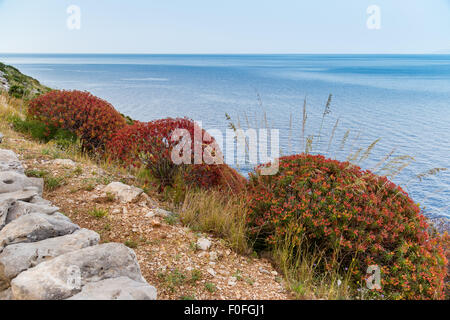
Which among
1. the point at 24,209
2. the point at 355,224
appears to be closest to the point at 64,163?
the point at 24,209

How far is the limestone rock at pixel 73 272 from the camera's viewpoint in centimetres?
246

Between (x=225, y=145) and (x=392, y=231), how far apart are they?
39.6 feet

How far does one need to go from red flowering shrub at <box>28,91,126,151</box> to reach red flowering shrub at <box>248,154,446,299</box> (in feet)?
19.4

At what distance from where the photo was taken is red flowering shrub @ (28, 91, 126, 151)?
8.95 m

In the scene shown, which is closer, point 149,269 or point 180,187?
point 149,269

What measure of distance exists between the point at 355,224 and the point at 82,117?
7.74m

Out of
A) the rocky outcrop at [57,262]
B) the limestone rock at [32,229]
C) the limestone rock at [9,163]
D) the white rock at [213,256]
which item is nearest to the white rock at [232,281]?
the white rock at [213,256]

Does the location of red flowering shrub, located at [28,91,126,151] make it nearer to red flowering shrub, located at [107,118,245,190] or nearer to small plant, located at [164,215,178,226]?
red flowering shrub, located at [107,118,245,190]

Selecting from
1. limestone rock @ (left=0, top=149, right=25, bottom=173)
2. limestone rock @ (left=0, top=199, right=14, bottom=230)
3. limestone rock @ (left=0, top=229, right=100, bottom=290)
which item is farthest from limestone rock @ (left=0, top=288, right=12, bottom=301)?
limestone rock @ (left=0, top=149, right=25, bottom=173)

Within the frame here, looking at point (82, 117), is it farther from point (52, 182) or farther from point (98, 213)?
point (98, 213)

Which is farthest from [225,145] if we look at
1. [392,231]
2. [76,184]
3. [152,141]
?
[392,231]

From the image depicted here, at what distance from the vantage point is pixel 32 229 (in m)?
3.24
